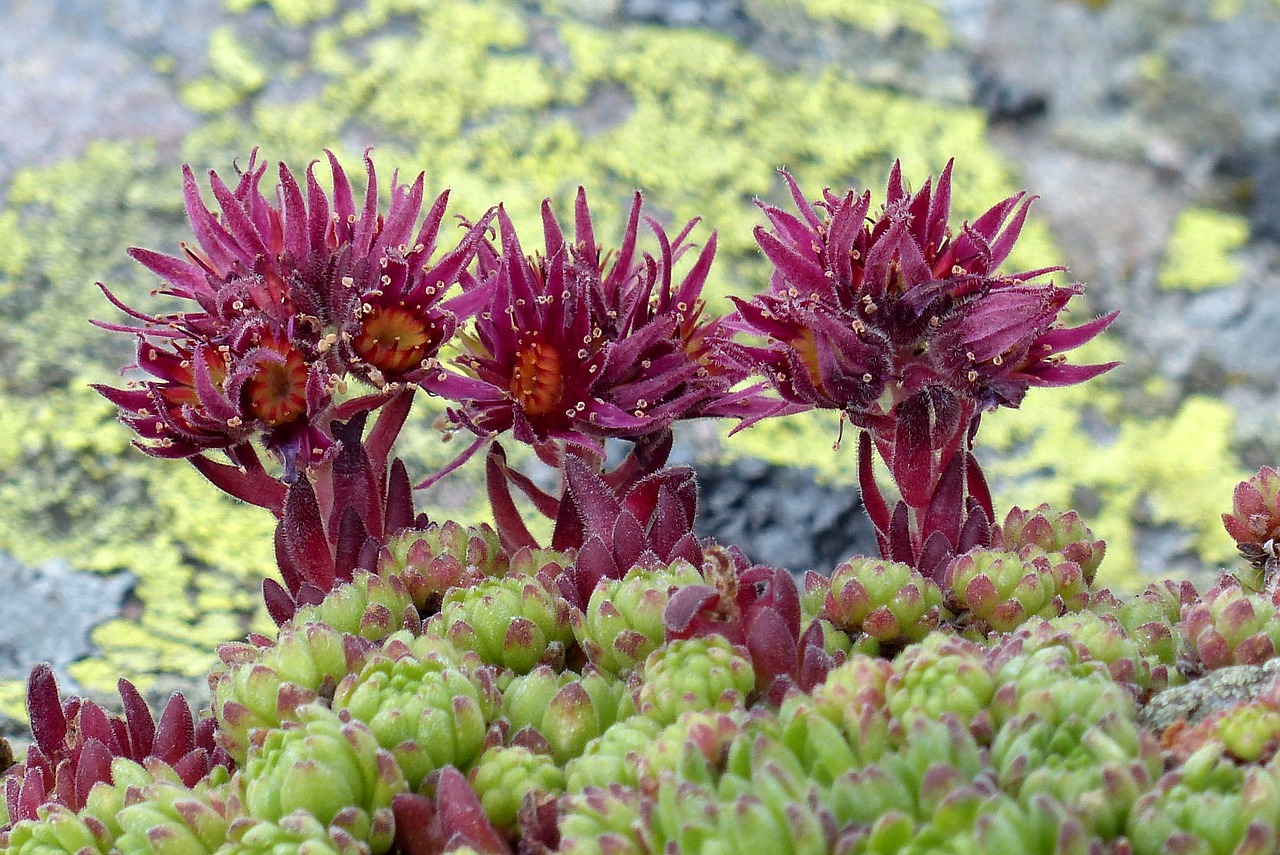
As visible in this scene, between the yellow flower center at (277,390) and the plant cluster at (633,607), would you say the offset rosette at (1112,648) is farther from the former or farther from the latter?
the yellow flower center at (277,390)

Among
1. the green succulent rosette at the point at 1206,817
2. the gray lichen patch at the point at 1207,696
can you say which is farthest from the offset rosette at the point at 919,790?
the gray lichen patch at the point at 1207,696

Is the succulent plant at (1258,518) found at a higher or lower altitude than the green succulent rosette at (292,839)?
higher

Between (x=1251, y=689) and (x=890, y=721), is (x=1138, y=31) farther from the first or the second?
(x=890, y=721)

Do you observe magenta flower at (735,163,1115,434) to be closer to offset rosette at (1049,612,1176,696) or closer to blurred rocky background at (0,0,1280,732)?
offset rosette at (1049,612,1176,696)

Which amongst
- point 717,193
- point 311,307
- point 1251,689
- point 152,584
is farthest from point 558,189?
point 1251,689

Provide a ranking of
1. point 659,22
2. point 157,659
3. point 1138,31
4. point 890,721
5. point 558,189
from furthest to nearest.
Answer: point 1138,31, point 659,22, point 558,189, point 157,659, point 890,721
